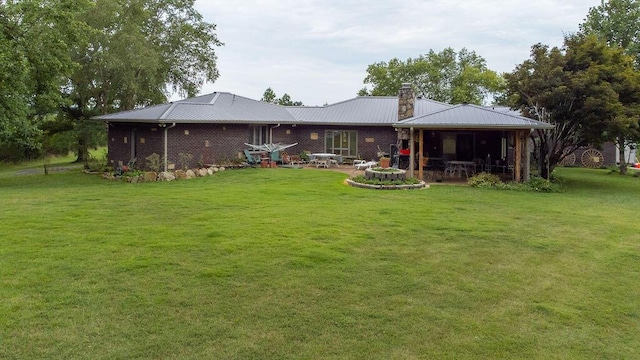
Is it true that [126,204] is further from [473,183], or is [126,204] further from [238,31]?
[238,31]

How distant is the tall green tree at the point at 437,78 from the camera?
40.3 meters

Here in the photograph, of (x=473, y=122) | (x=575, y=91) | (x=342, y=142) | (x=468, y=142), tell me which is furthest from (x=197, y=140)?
(x=575, y=91)

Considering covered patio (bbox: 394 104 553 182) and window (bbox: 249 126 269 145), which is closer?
covered patio (bbox: 394 104 553 182)

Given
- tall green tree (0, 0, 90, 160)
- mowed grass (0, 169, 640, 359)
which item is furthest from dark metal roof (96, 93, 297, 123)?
mowed grass (0, 169, 640, 359)

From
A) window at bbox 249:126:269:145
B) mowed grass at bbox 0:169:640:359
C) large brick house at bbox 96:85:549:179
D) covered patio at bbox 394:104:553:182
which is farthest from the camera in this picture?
window at bbox 249:126:269:145

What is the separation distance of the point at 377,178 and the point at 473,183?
10.6 ft

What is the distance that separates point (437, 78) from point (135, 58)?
27.8m

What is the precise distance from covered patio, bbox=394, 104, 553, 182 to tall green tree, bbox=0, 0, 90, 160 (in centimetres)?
1264

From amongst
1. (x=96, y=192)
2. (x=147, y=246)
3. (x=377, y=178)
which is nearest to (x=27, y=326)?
(x=147, y=246)

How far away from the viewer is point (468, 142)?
20.0m

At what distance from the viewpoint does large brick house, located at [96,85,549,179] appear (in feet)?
53.7

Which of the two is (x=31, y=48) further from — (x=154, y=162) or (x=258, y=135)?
(x=258, y=135)

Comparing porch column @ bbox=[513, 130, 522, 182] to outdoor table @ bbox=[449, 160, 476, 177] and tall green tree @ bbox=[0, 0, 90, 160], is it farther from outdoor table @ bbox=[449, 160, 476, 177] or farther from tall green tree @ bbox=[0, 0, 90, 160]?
tall green tree @ bbox=[0, 0, 90, 160]

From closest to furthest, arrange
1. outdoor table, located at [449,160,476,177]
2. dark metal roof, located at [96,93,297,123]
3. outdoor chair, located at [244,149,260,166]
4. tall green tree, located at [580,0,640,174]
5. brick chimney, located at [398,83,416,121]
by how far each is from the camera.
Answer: outdoor table, located at [449,160,476,177] < dark metal roof, located at [96,93,297,123] < outdoor chair, located at [244,149,260,166] < brick chimney, located at [398,83,416,121] < tall green tree, located at [580,0,640,174]
